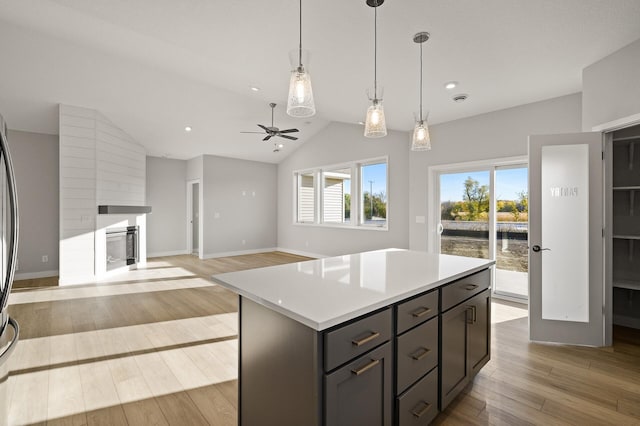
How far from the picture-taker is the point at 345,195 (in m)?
7.20

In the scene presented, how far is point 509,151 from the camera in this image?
4.18 m

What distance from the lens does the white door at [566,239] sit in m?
2.84

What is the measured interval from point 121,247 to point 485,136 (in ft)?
22.8

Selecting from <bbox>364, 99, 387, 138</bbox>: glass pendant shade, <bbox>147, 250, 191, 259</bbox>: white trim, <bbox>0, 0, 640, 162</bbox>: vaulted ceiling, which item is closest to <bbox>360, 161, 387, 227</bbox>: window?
<bbox>0, 0, 640, 162</bbox>: vaulted ceiling

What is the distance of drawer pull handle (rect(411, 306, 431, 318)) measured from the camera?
1557 mm

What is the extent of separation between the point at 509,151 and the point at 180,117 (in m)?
5.86

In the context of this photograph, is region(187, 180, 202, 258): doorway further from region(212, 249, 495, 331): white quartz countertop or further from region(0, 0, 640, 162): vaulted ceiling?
region(212, 249, 495, 331): white quartz countertop

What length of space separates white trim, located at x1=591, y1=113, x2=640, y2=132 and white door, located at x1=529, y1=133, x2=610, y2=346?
94 mm

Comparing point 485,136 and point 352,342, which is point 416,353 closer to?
point 352,342

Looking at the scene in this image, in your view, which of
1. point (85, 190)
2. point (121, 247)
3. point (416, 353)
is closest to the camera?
point (416, 353)

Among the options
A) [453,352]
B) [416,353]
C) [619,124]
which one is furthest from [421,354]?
[619,124]

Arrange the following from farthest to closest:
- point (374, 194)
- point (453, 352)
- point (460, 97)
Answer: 1. point (374, 194)
2. point (460, 97)
3. point (453, 352)

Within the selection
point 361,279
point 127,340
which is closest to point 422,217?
point 361,279

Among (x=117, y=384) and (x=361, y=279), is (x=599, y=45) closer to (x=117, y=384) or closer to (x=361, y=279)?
(x=361, y=279)
